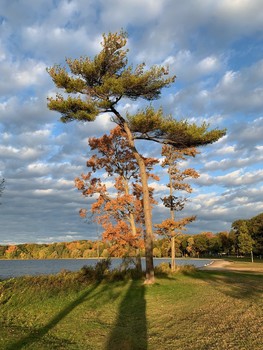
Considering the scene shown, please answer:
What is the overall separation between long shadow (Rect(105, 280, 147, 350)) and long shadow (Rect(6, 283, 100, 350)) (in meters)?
1.56

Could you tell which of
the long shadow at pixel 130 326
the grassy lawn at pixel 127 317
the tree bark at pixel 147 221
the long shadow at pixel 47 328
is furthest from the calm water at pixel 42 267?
the long shadow at pixel 130 326

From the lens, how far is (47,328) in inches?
348

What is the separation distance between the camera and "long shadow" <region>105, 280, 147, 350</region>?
22.5 ft

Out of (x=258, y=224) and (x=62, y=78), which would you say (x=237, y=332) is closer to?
(x=62, y=78)

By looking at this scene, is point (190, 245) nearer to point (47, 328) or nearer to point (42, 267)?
point (42, 267)

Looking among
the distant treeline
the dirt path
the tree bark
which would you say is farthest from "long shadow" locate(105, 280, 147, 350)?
the distant treeline

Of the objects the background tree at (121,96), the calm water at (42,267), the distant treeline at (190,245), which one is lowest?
the calm water at (42,267)

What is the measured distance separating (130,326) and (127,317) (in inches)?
45.0

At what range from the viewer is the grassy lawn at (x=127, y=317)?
22.4 ft

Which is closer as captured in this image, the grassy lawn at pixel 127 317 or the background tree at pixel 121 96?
the grassy lawn at pixel 127 317

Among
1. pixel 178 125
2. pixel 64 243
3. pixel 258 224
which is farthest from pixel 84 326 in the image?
pixel 64 243

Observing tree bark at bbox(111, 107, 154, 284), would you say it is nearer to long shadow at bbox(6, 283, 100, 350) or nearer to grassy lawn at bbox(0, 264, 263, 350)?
grassy lawn at bbox(0, 264, 263, 350)

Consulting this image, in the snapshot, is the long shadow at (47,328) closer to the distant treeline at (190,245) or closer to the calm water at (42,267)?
the calm water at (42,267)

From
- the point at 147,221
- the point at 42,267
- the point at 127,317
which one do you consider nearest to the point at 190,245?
the point at 42,267
